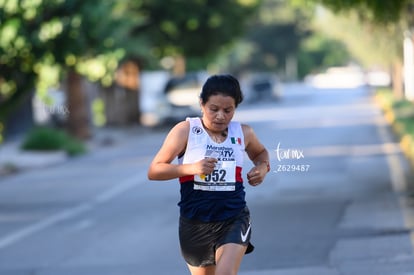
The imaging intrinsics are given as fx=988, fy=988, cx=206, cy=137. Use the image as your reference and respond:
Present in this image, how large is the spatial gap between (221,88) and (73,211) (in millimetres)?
10268

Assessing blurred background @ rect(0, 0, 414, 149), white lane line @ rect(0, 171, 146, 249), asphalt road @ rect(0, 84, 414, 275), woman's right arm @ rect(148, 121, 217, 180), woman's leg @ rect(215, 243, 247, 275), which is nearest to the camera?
woman's leg @ rect(215, 243, 247, 275)

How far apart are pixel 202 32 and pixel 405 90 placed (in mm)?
13691

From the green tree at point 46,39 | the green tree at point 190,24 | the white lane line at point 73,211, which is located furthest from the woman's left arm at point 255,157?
the green tree at point 190,24

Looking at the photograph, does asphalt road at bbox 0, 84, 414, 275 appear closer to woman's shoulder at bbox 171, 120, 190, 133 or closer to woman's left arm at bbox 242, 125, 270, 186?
woman's left arm at bbox 242, 125, 270, 186

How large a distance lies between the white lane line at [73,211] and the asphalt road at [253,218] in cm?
2

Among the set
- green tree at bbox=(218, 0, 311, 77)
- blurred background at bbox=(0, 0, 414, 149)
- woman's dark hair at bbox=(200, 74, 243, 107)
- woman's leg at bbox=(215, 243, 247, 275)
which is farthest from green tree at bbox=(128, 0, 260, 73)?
green tree at bbox=(218, 0, 311, 77)

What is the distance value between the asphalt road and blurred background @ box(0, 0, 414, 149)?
7.09 ft

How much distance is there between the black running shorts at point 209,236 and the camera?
568cm

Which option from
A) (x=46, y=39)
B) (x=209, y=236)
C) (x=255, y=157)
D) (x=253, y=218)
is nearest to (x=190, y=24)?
(x=46, y=39)

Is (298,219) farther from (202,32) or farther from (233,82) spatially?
(202,32)

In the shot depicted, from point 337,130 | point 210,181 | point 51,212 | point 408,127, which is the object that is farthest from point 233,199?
point 337,130

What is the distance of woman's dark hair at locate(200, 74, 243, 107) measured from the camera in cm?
569

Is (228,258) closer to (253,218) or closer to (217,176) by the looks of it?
(217,176)

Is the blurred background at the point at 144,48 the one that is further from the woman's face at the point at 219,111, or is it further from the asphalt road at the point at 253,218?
the woman's face at the point at 219,111
